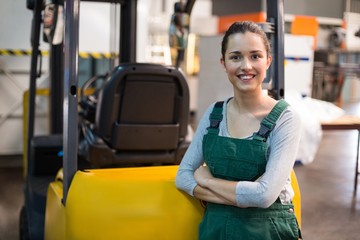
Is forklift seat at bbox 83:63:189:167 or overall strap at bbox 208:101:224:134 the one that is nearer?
overall strap at bbox 208:101:224:134

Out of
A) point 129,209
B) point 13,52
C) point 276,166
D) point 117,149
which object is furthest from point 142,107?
point 13,52

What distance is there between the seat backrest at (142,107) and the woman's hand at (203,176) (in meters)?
1.39

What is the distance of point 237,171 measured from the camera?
65.6 inches

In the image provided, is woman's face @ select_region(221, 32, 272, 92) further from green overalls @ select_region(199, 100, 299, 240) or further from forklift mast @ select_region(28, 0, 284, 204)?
forklift mast @ select_region(28, 0, 284, 204)

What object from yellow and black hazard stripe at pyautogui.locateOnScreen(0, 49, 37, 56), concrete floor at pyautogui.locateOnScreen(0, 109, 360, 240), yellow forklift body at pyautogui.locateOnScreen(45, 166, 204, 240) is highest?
yellow and black hazard stripe at pyautogui.locateOnScreen(0, 49, 37, 56)

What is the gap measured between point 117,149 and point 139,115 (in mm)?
262

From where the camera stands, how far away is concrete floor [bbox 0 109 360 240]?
13.0 feet

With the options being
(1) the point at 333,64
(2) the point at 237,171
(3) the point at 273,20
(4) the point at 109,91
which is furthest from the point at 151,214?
(1) the point at 333,64

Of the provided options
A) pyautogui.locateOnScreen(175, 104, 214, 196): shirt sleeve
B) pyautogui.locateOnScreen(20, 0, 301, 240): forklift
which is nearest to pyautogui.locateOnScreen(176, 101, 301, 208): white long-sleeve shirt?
pyautogui.locateOnScreen(175, 104, 214, 196): shirt sleeve

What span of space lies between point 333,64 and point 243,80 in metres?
12.4

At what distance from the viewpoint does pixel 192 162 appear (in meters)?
1.84

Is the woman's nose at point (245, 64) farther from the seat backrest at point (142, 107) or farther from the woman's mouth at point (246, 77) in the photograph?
the seat backrest at point (142, 107)

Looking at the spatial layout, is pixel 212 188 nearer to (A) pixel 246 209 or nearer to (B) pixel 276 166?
(A) pixel 246 209

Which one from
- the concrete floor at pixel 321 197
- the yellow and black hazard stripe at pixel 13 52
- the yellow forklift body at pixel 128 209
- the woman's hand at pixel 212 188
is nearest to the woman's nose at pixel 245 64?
the woman's hand at pixel 212 188
